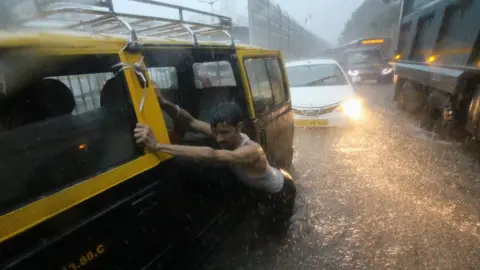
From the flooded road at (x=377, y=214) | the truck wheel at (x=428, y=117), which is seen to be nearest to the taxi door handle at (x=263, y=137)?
the flooded road at (x=377, y=214)

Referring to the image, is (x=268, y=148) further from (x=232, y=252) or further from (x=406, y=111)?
(x=406, y=111)

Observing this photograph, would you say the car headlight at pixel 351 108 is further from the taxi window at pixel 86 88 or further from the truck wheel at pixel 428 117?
the taxi window at pixel 86 88

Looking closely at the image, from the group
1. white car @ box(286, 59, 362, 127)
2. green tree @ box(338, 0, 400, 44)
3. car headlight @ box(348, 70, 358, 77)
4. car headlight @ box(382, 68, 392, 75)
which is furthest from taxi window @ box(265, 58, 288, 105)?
green tree @ box(338, 0, 400, 44)

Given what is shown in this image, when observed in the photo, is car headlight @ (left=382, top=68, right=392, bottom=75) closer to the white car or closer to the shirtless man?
the white car

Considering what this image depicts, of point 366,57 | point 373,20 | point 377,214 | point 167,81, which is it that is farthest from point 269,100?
point 373,20

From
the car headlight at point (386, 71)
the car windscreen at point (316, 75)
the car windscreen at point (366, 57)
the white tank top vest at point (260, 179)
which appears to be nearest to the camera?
the white tank top vest at point (260, 179)

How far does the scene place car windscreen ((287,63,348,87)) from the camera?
7.64m

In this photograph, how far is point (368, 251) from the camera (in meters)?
3.18

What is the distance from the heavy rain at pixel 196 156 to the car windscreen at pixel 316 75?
0.73 meters

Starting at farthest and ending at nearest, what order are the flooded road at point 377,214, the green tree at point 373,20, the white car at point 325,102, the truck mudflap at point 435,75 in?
the green tree at point 373,20
the white car at point 325,102
the truck mudflap at point 435,75
the flooded road at point 377,214

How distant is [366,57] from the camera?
56.5 feet

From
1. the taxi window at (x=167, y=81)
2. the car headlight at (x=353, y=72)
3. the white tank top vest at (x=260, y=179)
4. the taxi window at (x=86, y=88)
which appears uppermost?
the taxi window at (x=86, y=88)

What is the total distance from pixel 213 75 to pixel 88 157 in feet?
7.57

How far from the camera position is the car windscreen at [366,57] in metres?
→ 17.1
